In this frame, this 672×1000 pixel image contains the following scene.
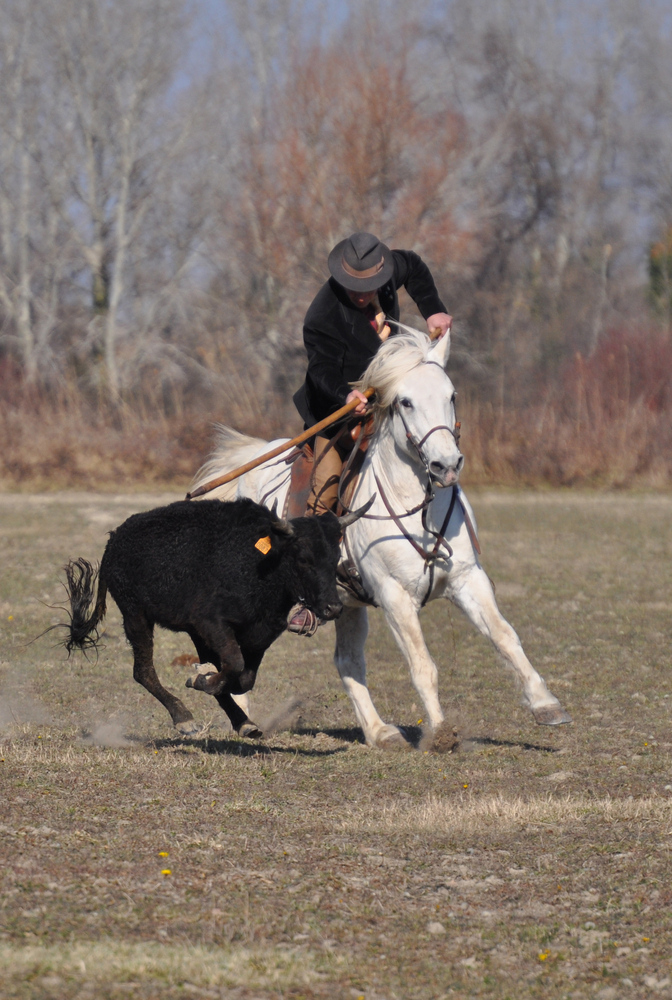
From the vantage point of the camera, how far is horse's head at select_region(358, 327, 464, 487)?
6406mm

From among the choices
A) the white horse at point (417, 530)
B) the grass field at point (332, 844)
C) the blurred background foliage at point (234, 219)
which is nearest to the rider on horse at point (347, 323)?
the white horse at point (417, 530)

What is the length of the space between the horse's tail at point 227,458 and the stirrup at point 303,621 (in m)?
1.92

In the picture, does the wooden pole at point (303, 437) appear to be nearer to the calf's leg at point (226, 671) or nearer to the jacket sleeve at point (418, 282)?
the jacket sleeve at point (418, 282)

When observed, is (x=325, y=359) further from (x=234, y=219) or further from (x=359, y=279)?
(x=234, y=219)

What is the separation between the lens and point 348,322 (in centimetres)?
736

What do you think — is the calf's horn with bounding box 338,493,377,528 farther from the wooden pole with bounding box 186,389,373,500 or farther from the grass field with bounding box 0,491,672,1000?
the grass field with bounding box 0,491,672,1000

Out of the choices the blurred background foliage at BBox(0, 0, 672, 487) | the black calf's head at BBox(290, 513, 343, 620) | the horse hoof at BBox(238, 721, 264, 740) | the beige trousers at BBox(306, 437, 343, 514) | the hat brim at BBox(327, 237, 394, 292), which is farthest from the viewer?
the blurred background foliage at BBox(0, 0, 672, 487)

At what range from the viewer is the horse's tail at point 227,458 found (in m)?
8.68

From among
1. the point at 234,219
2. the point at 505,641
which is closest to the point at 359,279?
the point at 505,641

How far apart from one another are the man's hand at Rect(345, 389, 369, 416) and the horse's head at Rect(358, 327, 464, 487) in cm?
7

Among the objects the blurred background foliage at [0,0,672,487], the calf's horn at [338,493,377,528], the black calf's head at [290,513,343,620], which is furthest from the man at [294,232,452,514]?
the blurred background foliage at [0,0,672,487]

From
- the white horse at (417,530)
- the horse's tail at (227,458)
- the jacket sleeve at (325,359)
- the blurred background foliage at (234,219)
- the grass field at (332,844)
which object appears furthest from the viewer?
the blurred background foliage at (234,219)

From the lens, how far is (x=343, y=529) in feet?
23.3

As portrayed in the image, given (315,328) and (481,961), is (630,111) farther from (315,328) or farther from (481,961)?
(481,961)
